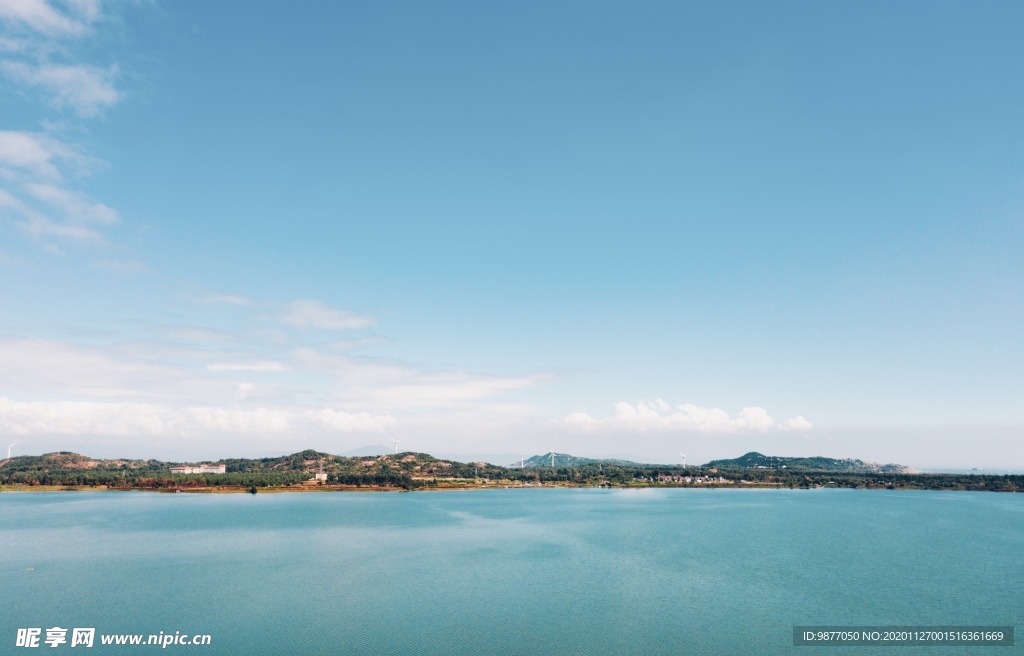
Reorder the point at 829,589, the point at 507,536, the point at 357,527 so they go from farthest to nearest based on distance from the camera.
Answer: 1. the point at 357,527
2. the point at 507,536
3. the point at 829,589

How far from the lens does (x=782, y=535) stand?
121 m

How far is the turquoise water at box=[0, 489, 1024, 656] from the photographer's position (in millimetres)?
55156

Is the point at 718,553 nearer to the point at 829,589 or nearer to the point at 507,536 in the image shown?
the point at 829,589

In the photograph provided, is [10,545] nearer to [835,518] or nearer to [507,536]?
[507,536]

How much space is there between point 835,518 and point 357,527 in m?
131

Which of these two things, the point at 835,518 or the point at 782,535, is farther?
the point at 835,518

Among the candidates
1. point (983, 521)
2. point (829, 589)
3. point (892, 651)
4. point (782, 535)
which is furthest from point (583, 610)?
point (983, 521)

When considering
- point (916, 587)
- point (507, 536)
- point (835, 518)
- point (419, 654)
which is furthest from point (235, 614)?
point (835, 518)

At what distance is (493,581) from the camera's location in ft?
250

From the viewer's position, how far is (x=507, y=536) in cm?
11694

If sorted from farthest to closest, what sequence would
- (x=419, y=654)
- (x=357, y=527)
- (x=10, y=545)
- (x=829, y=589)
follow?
Answer: (x=357, y=527) → (x=10, y=545) → (x=829, y=589) → (x=419, y=654)

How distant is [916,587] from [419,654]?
69810 millimetres

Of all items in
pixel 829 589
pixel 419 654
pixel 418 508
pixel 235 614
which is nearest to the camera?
pixel 419 654

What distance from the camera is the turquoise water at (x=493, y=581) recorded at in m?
55.2
